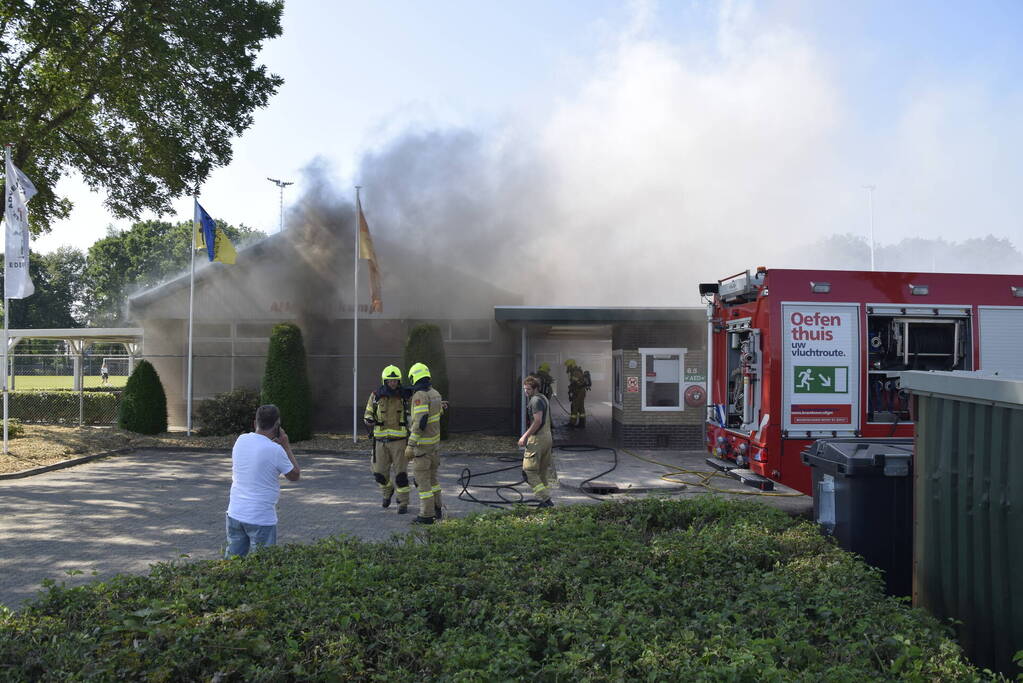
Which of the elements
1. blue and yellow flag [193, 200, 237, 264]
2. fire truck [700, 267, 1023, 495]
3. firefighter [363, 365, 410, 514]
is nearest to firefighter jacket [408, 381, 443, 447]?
firefighter [363, 365, 410, 514]

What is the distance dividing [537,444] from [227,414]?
10.2 meters

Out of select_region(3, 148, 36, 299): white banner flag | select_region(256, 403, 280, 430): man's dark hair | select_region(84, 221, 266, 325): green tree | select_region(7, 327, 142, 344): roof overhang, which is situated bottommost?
select_region(256, 403, 280, 430): man's dark hair

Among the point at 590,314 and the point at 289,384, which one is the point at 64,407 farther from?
the point at 590,314

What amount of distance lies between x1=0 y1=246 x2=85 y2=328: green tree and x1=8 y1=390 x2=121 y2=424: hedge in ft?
132

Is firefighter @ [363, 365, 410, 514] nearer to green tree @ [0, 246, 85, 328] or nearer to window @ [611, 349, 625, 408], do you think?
window @ [611, 349, 625, 408]

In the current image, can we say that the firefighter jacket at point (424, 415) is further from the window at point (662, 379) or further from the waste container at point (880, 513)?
the window at point (662, 379)

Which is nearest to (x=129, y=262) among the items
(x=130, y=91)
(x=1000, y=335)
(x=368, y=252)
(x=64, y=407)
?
(x=64, y=407)

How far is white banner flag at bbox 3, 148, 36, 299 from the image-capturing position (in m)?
12.5

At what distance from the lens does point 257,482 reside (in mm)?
4965

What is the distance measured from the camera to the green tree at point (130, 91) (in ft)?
42.9

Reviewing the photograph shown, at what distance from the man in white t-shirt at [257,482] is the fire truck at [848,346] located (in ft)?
15.5

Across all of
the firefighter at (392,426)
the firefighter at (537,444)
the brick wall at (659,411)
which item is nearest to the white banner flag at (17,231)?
the firefighter at (392,426)

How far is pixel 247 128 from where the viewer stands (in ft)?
53.1

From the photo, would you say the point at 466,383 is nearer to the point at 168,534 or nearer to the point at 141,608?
the point at 168,534
